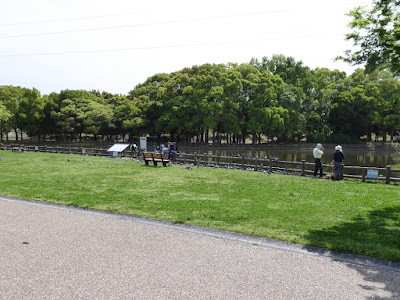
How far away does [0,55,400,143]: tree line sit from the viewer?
56.0 metres

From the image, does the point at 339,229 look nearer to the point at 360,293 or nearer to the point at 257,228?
the point at 257,228

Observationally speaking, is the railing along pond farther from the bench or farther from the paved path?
the paved path

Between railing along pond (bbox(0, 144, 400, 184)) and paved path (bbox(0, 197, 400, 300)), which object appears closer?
paved path (bbox(0, 197, 400, 300))

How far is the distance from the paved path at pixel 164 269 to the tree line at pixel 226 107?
156ft

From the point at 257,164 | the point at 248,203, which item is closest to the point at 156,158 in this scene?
the point at 257,164

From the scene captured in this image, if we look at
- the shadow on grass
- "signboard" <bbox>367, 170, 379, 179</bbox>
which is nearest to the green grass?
the shadow on grass

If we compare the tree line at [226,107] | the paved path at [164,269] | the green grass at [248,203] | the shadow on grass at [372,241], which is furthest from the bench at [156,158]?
the tree line at [226,107]

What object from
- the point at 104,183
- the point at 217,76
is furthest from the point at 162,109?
the point at 104,183

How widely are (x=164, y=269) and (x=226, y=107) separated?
167ft

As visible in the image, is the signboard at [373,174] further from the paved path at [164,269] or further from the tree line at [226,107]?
the tree line at [226,107]

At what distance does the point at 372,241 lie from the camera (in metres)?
6.62

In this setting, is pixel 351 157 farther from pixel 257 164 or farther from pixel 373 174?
pixel 373 174

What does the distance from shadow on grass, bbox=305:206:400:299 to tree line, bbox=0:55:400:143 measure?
153 feet

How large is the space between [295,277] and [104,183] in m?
10.4
